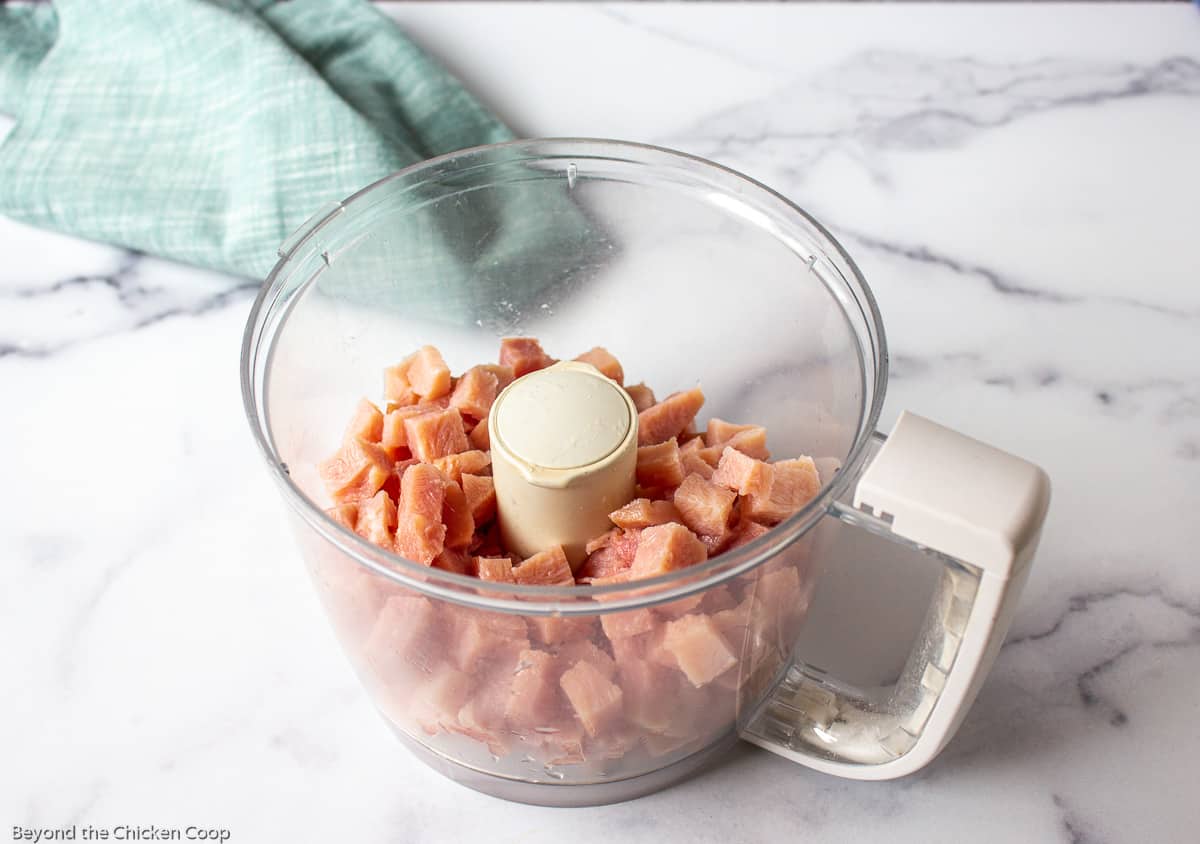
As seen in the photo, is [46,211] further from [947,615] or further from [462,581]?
[947,615]

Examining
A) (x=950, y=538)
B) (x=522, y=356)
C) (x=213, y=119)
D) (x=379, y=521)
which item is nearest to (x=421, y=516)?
(x=379, y=521)

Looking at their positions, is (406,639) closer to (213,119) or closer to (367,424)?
(367,424)

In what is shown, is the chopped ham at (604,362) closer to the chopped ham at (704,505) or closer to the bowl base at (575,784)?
the chopped ham at (704,505)

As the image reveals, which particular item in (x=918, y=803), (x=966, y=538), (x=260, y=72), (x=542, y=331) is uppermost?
(x=966, y=538)

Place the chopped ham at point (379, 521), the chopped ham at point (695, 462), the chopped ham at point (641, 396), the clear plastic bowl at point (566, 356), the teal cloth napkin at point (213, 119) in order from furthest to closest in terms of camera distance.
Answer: the teal cloth napkin at point (213, 119) → the chopped ham at point (641, 396) → the chopped ham at point (695, 462) → the chopped ham at point (379, 521) → the clear plastic bowl at point (566, 356)

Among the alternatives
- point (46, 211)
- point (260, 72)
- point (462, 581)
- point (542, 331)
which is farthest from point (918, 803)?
point (46, 211)

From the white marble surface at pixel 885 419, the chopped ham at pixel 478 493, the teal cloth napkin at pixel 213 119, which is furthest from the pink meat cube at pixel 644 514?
the teal cloth napkin at pixel 213 119
